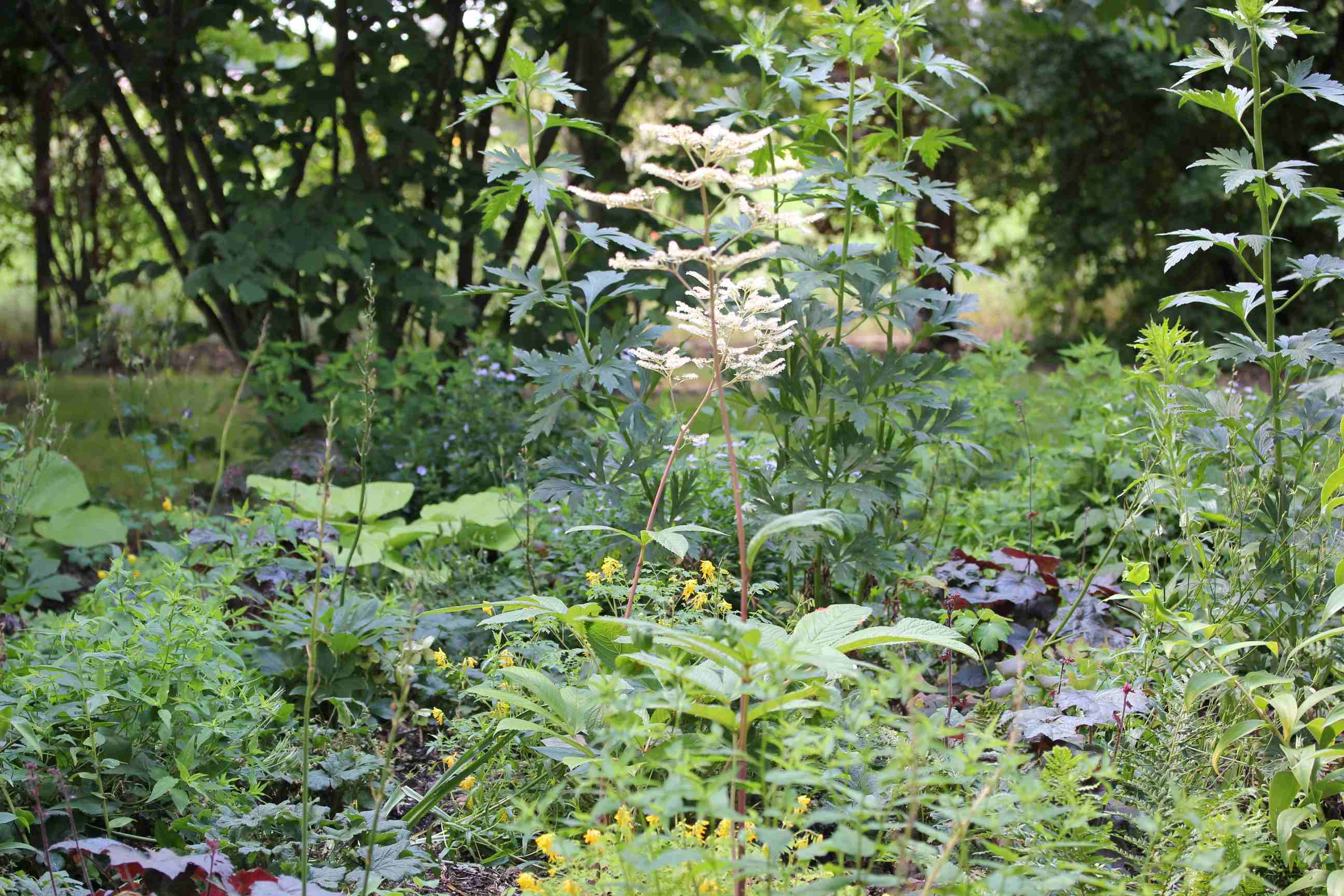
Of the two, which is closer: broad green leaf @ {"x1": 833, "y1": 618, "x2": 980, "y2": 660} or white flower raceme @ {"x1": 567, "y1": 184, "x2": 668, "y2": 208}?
white flower raceme @ {"x1": 567, "y1": 184, "x2": 668, "y2": 208}

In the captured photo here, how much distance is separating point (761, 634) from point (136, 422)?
489 cm

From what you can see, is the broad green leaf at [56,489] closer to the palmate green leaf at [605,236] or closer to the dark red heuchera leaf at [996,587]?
the palmate green leaf at [605,236]

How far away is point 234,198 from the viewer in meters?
5.01

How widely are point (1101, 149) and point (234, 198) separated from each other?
8971 mm

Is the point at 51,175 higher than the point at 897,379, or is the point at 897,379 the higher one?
the point at 51,175

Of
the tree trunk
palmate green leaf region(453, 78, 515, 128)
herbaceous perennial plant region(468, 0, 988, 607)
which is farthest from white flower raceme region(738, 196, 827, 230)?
the tree trunk

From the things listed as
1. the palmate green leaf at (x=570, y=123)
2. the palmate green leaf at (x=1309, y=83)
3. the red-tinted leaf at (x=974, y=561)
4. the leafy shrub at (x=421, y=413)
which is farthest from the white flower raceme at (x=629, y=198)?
the leafy shrub at (x=421, y=413)

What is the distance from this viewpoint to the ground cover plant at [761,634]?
1.61m

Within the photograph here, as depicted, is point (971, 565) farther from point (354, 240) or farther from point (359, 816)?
point (354, 240)

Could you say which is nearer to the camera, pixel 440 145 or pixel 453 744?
pixel 453 744

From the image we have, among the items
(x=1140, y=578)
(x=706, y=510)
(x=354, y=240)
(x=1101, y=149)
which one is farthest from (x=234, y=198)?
(x=1101, y=149)

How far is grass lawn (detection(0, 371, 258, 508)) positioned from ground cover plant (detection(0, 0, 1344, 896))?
3.05 feet

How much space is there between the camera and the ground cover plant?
161cm

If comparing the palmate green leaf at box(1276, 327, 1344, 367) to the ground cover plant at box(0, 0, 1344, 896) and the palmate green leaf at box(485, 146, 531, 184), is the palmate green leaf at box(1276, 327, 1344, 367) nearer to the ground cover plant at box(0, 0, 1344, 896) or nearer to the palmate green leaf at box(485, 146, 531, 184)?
the ground cover plant at box(0, 0, 1344, 896)
